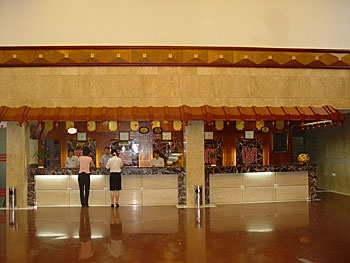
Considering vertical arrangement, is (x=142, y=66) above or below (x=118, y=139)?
above

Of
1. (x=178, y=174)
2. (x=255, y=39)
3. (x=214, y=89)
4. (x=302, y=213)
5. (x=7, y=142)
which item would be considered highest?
(x=255, y=39)

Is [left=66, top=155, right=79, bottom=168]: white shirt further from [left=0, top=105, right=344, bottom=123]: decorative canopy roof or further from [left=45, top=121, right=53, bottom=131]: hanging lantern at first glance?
[left=0, top=105, right=344, bottom=123]: decorative canopy roof

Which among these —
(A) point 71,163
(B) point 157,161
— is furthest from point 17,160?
(B) point 157,161

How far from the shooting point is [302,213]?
10.1m

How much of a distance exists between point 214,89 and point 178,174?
2.71 meters

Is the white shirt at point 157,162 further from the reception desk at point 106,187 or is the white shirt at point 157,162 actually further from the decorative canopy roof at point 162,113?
the decorative canopy roof at point 162,113

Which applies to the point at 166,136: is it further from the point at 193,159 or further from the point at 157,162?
the point at 193,159

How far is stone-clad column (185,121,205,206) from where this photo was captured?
38.7 feet

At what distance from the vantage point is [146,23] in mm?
12250

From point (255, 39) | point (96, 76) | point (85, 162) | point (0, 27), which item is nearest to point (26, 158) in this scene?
point (85, 162)

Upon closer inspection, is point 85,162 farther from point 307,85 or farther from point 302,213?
point 307,85

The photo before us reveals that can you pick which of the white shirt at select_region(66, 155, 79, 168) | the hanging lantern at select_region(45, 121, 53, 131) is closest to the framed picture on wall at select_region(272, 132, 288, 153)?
the white shirt at select_region(66, 155, 79, 168)

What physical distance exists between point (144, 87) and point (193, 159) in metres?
2.52

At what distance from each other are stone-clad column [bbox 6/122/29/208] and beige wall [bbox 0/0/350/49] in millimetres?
2600
